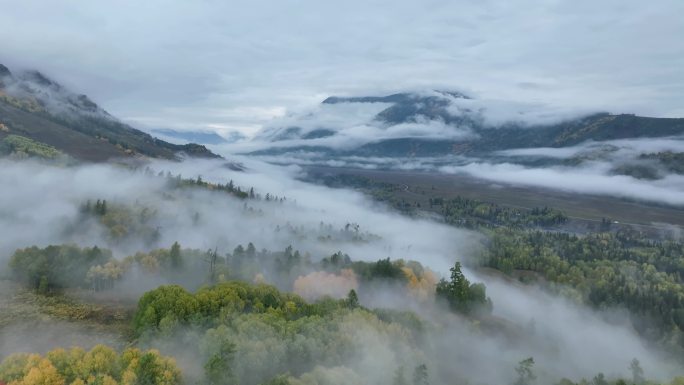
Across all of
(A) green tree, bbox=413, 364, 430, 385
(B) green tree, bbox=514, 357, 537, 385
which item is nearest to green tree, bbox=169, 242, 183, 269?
(A) green tree, bbox=413, 364, 430, 385

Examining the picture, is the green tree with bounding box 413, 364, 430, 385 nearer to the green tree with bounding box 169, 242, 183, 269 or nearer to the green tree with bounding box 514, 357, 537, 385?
the green tree with bounding box 514, 357, 537, 385

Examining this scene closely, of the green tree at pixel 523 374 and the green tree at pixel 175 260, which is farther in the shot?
the green tree at pixel 175 260

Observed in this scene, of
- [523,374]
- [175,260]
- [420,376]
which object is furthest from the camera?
[175,260]

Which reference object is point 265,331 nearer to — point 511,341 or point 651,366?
point 511,341

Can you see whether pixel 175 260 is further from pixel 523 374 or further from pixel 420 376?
pixel 523 374

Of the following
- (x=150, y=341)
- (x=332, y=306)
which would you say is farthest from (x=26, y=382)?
(x=332, y=306)

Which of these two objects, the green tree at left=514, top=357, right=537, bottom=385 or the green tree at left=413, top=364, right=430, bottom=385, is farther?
the green tree at left=514, top=357, right=537, bottom=385

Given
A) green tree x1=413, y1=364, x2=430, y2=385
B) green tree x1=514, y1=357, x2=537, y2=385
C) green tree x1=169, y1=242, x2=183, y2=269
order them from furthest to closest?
green tree x1=169, y1=242, x2=183, y2=269 < green tree x1=514, y1=357, x2=537, y2=385 < green tree x1=413, y1=364, x2=430, y2=385

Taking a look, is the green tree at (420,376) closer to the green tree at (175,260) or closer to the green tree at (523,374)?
the green tree at (523,374)

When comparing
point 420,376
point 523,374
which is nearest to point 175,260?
point 420,376

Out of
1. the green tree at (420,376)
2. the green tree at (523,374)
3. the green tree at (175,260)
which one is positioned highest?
the green tree at (175,260)

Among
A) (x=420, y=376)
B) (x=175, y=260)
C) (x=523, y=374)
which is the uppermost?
(x=175, y=260)

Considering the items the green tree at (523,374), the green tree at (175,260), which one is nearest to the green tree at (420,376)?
the green tree at (523,374)

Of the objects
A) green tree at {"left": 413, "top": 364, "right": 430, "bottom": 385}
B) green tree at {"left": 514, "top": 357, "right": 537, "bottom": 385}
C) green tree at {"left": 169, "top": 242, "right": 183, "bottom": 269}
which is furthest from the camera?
green tree at {"left": 169, "top": 242, "right": 183, "bottom": 269}
